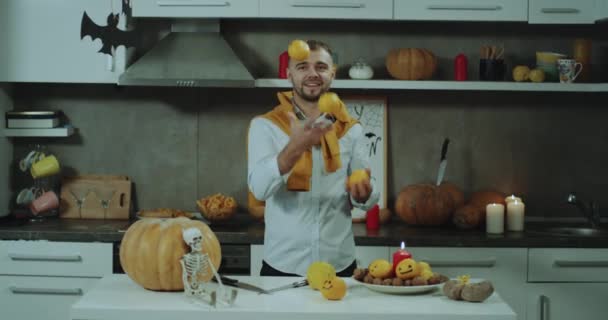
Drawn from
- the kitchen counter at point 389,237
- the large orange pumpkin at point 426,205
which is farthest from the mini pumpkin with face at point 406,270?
the large orange pumpkin at point 426,205

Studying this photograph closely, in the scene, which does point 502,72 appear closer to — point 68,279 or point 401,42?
point 401,42

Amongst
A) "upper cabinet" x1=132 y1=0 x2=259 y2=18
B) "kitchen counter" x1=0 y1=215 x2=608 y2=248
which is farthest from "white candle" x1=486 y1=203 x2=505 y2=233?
"upper cabinet" x1=132 y1=0 x2=259 y2=18

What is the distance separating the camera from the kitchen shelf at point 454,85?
14.3 feet

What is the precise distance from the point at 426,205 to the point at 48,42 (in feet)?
6.38

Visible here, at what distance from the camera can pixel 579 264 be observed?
13.4 feet

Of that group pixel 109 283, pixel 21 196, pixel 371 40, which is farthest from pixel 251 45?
pixel 109 283

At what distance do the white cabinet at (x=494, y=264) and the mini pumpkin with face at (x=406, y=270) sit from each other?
4.80 feet

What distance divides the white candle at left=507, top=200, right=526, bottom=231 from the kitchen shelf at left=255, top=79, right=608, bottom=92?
0.55 metres

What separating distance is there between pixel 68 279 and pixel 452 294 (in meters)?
2.14

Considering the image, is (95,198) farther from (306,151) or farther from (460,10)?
(460,10)

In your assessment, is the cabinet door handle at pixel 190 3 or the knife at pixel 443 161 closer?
the cabinet door handle at pixel 190 3

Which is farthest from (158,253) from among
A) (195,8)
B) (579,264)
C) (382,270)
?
(579,264)

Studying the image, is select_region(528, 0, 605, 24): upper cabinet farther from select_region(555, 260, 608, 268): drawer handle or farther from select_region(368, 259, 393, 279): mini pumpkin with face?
select_region(368, 259, 393, 279): mini pumpkin with face

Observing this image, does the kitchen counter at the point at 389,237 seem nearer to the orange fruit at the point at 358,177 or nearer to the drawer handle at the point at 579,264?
the drawer handle at the point at 579,264
